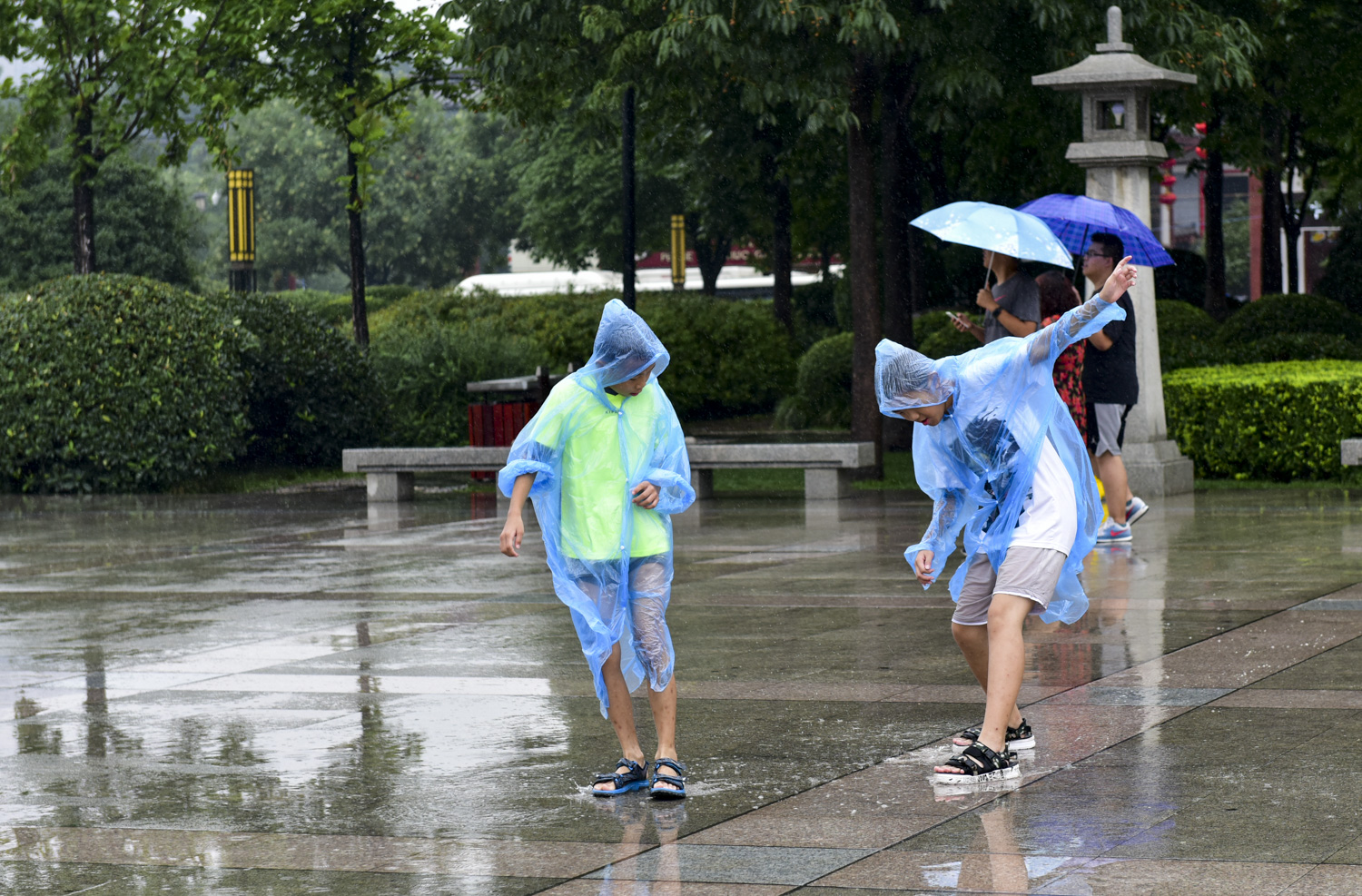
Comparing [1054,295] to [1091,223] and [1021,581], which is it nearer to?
[1091,223]

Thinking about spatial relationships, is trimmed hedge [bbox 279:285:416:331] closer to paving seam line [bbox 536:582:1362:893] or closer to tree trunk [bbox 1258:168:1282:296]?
tree trunk [bbox 1258:168:1282:296]

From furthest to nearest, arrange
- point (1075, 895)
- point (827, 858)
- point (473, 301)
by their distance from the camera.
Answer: point (473, 301) → point (827, 858) → point (1075, 895)

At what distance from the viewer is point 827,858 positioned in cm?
466

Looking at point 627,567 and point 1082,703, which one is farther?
point 1082,703

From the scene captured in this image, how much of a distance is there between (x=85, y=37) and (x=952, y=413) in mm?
19683

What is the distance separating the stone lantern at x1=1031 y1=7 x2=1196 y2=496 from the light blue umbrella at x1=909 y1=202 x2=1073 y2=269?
8.34 m

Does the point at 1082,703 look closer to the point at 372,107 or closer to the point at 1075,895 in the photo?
the point at 1075,895

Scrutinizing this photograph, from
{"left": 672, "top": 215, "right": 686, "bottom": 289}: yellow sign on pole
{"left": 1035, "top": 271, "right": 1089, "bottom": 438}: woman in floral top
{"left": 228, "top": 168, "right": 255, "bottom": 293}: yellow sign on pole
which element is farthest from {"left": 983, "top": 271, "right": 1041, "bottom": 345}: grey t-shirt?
{"left": 672, "top": 215, "right": 686, "bottom": 289}: yellow sign on pole

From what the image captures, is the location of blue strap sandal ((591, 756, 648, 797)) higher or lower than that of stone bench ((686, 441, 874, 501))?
lower

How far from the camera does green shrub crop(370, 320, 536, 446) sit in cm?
2195

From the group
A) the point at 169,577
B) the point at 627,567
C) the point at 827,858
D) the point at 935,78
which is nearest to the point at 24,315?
the point at 169,577

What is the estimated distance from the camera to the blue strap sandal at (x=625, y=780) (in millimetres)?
5473

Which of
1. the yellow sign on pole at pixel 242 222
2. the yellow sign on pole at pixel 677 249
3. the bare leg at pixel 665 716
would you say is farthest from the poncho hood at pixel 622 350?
the yellow sign on pole at pixel 677 249

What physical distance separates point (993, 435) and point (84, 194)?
64.5 ft
